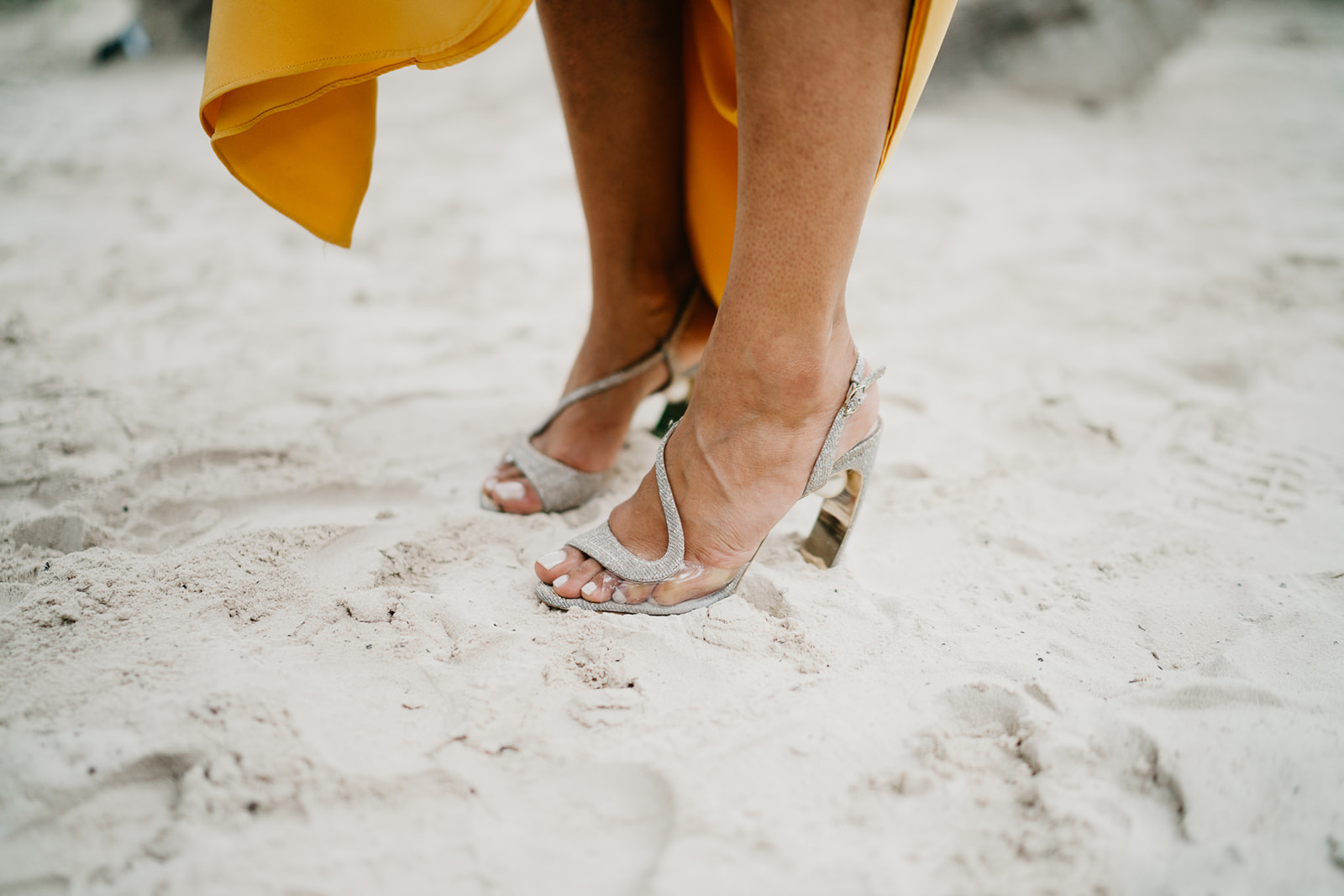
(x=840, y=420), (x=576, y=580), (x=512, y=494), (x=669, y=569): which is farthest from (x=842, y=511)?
(x=512, y=494)

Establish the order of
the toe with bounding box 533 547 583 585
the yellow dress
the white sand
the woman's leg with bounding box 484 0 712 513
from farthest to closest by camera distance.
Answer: the woman's leg with bounding box 484 0 712 513, the toe with bounding box 533 547 583 585, the yellow dress, the white sand

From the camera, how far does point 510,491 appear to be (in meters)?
1.22

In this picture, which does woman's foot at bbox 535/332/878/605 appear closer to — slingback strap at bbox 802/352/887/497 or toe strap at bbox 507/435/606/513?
slingback strap at bbox 802/352/887/497

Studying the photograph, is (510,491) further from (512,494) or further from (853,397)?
(853,397)

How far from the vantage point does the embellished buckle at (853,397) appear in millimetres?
999

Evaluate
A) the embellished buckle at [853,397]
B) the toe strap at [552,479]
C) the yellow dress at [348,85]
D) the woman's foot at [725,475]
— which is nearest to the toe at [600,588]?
the woman's foot at [725,475]

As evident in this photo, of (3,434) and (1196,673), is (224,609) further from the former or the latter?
(1196,673)

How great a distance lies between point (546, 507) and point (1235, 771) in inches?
36.7

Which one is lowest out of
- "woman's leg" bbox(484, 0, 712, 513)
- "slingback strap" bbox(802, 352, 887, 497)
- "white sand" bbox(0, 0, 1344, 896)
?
"white sand" bbox(0, 0, 1344, 896)

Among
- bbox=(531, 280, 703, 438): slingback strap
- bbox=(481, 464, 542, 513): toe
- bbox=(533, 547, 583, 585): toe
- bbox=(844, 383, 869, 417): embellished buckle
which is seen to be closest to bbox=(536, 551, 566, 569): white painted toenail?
bbox=(533, 547, 583, 585): toe

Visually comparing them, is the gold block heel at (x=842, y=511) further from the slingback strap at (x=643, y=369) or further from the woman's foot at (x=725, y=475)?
the slingback strap at (x=643, y=369)

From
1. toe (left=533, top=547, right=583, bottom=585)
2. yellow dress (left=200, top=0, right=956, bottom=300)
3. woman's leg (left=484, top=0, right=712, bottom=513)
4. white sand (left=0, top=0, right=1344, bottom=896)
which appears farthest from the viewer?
woman's leg (left=484, top=0, right=712, bottom=513)

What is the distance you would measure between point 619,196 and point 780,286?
0.44 m

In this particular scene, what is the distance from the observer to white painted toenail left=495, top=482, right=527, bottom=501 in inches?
47.7
